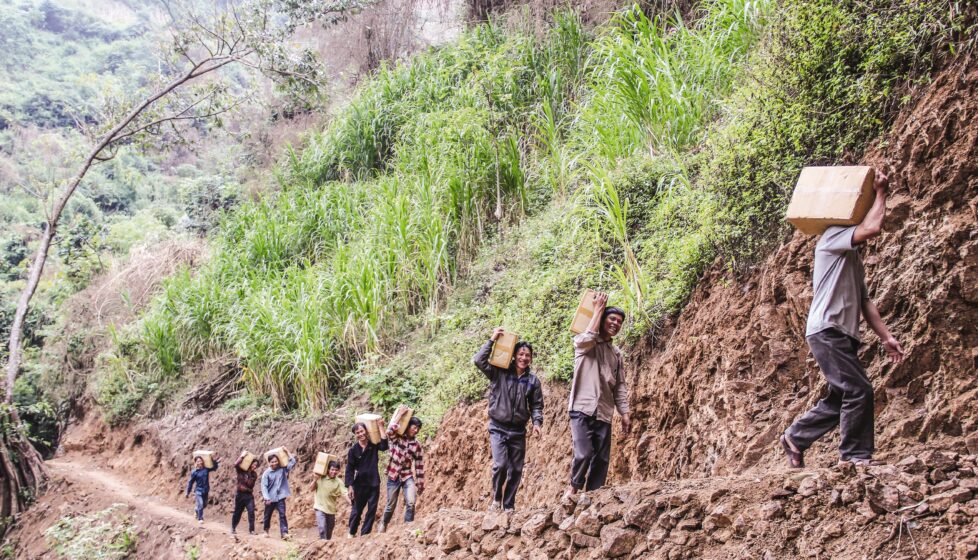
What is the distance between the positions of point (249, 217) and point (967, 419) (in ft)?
46.4

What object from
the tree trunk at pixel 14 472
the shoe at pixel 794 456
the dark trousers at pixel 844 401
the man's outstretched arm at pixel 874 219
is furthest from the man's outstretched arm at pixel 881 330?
the tree trunk at pixel 14 472

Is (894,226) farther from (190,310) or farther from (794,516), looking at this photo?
(190,310)

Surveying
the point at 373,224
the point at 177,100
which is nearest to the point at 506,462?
the point at 373,224

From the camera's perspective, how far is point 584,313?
523 centimetres

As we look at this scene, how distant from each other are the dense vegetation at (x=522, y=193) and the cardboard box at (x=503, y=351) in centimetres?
124

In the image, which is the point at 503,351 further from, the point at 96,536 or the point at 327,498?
the point at 96,536

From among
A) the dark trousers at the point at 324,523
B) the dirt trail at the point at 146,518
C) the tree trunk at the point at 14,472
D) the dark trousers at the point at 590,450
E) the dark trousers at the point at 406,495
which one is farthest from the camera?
the tree trunk at the point at 14,472

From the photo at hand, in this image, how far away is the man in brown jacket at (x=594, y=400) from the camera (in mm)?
5113

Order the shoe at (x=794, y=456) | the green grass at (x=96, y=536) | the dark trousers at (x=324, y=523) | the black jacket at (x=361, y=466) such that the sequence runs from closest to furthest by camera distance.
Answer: the shoe at (x=794, y=456)
the black jacket at (x=361, y=466)
the dark trousers at (x=324, y=523)
the green grass at (x=96, y=536)

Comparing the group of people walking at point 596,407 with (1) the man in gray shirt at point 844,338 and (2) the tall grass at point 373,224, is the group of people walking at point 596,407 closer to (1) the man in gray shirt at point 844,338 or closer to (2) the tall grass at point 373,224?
(1) the man in gray shirt at point 844,338

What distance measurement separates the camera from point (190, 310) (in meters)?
14.1

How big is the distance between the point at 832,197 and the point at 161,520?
10.2 m

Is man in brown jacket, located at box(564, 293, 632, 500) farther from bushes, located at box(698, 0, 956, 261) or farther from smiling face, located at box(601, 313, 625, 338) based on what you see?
bushes, located at box(698, 0, 956, 261)

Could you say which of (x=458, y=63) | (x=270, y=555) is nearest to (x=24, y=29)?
(x=458, y=63)
